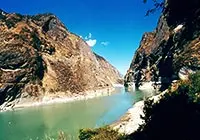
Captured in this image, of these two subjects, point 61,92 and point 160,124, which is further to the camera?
point 61,92

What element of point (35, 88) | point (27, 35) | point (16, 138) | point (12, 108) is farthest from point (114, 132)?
point (27, 35)

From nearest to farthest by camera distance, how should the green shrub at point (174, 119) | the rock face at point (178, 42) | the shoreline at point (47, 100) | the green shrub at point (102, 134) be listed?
the green shrub at point (174, 119) < the rock face at point (178, 42) < the green shrub at point (102, 134) < the shoreline at point (47, 100)

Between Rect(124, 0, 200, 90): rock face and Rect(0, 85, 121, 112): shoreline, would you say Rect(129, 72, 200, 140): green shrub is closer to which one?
Rect(124, 0, 200, 90): rock face

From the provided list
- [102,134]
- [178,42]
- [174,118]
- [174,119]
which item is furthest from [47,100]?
[174,119]

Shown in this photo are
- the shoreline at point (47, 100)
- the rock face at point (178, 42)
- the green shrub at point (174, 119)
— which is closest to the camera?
the green shrub at point (174, 119)

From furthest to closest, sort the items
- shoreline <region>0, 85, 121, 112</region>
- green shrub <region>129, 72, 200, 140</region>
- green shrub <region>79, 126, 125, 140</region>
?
1. shoreline <region>0, 85, 121, 112</region>
2. green shrub <region>79, 126, 125, 140</region>
3. green shrub <region>129, 72, 200, 140</region>

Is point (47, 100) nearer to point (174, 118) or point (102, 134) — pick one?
point (102, 134)

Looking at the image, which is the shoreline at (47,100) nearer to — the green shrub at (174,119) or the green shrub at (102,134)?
the green shrub at (102,134)

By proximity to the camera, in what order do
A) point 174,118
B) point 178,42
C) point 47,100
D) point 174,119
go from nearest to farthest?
point 174,119
point 174,118
point 178,42
point 47,100

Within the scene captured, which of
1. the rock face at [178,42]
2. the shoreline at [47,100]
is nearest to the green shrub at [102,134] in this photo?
the rock face at [178,42]

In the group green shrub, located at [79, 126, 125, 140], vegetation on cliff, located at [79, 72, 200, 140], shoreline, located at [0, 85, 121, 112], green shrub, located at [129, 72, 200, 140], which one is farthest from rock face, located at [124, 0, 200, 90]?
shoreline, located at [0, 85, 121, 112]

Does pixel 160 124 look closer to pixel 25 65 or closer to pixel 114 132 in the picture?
pixel 114 132
